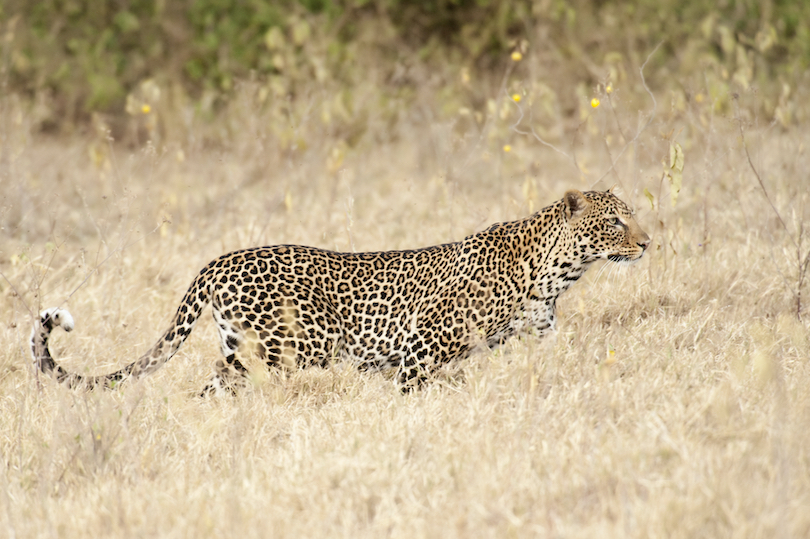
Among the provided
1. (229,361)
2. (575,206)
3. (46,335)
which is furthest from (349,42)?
(46,335)

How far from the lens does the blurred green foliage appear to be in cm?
1357

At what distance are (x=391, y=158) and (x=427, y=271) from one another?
6899mm

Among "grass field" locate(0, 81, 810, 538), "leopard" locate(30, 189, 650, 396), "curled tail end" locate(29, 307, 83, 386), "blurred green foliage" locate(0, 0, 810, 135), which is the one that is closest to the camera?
"grass field" locate(0, 81, 810, 538)

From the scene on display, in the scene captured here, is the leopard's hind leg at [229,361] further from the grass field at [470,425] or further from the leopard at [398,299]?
the grass field at [470,425]

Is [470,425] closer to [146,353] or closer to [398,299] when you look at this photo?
[398,299]

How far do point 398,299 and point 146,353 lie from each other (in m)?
1.42

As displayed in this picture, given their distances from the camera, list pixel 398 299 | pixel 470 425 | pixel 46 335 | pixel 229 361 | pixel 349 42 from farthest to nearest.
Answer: pixel 349 42
pixel 398 299
pixel 229 361
pixel 46 335
pixel 470 425

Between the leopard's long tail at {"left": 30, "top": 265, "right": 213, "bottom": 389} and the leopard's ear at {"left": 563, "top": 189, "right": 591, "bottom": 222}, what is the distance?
6.59ft

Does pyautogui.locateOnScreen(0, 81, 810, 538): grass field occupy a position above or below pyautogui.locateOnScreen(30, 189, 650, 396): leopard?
below

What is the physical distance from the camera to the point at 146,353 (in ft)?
16.5

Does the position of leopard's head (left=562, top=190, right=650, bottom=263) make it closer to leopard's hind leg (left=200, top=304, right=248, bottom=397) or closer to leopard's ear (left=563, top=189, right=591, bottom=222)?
leopard's ear (left=563, top=189, right=591, bottom=222)

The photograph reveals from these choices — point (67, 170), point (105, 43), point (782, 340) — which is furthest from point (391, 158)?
point (782, 340)

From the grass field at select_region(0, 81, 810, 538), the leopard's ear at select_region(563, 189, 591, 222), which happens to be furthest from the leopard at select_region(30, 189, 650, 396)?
the grass field at select_region(0, 81, 810, 538)

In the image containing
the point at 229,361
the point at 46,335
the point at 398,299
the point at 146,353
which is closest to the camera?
the point at 46,335
